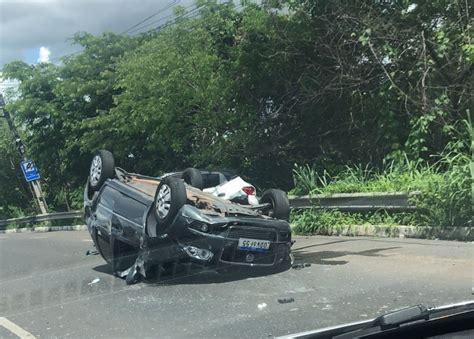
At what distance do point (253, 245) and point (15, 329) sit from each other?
116 inches

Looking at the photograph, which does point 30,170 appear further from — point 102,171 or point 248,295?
point 248,295

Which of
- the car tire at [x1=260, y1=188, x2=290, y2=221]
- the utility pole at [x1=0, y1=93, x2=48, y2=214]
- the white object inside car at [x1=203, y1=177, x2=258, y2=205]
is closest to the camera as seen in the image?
the car tire at [x1=260, y1=188, x2=290, y2=221]

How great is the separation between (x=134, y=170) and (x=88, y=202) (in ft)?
29.9

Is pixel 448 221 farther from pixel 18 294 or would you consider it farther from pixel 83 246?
pixel 83 246

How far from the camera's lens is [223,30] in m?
17.3

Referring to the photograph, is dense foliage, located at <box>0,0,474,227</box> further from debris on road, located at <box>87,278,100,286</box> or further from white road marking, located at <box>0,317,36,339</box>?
white road marking, located at <box>0,317,36,339</box>

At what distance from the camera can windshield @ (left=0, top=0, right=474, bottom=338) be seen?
6828 millimetres

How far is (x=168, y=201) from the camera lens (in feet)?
25.3

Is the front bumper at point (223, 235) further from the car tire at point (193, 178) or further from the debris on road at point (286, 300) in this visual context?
the car tire at point (193, 178)

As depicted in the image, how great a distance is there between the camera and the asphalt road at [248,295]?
5848mm

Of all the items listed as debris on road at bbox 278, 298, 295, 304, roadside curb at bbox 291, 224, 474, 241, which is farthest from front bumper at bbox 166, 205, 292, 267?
roadside curb at bbox 291, 224, 474, 241

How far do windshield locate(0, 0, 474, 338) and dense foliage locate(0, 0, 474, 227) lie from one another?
0.05 meters

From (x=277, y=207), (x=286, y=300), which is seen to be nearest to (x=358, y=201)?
(x=277, y=207)

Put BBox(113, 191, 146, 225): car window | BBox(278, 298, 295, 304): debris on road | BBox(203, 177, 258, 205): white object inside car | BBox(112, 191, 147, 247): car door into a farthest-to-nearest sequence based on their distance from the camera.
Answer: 1. BBox(203, 177, 258, 205): white object inside car
2. BBox(113, 191, 146, 225): car window
3. BBox(112, 191, 147, 247): car door
4. BBox(278, 298, 295, 304): debris on road
